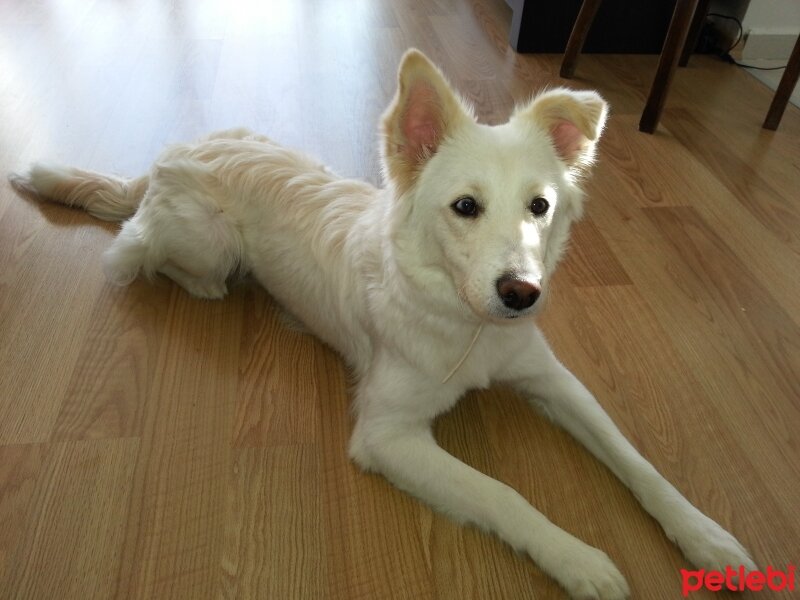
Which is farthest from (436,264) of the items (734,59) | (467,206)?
(734,59)

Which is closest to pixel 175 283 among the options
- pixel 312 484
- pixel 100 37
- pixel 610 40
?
pixel 312 484

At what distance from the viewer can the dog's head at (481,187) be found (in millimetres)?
1354

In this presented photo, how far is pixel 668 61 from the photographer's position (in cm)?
312

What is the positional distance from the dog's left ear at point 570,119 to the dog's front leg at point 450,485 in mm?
728

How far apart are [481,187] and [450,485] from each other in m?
0.74

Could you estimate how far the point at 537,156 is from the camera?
4.99 ft

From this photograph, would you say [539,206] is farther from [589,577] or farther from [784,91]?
[784,91]

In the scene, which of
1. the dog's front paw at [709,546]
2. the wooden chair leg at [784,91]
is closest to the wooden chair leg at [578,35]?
the wooden chair leg at [784,91]

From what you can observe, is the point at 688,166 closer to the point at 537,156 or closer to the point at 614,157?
the point at 614,157

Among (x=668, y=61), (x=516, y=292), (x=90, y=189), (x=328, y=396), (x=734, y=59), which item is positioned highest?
(x=516, y=292)

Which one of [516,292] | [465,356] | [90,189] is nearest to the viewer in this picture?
[516,292]

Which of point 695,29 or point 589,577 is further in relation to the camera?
point 695,29

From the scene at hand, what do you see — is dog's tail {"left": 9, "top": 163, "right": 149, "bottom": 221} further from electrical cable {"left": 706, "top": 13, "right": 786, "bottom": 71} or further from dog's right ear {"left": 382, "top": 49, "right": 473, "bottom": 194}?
electrical cable {"left": 706, "top": 13, "right": 786, "bottom": 71}

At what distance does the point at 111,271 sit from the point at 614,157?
7.91ft
